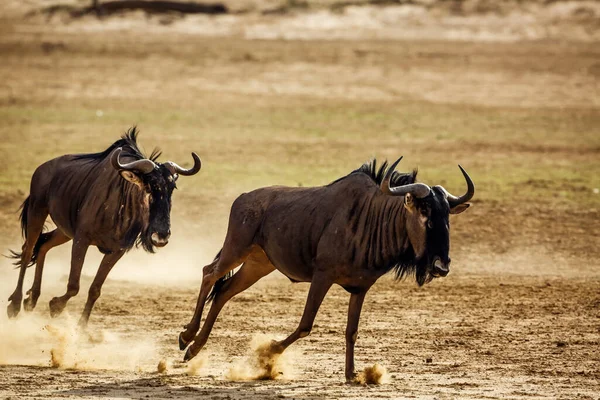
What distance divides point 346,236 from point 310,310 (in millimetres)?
686

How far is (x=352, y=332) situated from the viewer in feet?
32.4

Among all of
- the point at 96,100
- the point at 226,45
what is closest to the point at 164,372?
the point at 96,100

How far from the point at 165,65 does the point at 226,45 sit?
15.1 feet

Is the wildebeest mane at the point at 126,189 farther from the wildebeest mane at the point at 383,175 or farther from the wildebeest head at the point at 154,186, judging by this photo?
the wildebeest mane at the point at 383,175

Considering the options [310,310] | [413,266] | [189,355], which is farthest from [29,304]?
[413,266]

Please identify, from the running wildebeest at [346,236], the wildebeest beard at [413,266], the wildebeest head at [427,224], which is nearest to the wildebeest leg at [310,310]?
the running wildebeest at [346,236]

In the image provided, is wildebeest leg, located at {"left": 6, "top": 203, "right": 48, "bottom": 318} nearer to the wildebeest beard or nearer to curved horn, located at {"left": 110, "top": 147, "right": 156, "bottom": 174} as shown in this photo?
curved horn, located at {"left": 110, "top": 147, "right": 156, "bottom": 174}

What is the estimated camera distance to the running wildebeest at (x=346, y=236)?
9586 mm

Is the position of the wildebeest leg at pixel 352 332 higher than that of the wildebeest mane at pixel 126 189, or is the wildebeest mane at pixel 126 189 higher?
the wildebeest mane at pixel 126 189

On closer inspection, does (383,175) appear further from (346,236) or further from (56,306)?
(56,306)

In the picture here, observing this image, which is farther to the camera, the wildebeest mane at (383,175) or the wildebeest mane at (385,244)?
the wildebeest mane at (383,175)

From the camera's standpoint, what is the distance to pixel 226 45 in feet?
135

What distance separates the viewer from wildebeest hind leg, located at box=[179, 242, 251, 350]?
1060 centimetres

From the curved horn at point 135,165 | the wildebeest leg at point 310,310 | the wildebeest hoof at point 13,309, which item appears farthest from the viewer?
the wildebeest hoof at point 13,309
